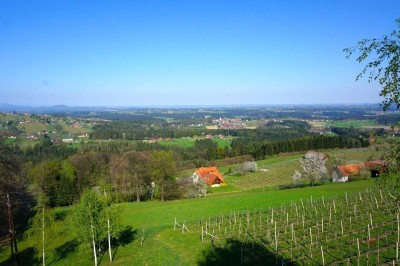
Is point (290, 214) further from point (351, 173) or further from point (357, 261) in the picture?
point (351, 173)

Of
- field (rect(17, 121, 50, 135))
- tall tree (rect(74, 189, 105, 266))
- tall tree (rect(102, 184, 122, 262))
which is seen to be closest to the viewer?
tall tree (rect(74, 189, 105, 266))

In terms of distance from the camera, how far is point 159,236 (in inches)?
1104

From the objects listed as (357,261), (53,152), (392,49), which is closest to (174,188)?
(357,261)

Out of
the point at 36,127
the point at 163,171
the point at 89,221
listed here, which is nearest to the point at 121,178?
the point at 163,171

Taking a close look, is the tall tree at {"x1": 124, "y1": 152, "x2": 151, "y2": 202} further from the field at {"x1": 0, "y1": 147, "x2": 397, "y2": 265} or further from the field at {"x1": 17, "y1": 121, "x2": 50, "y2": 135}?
the field at {"x1": 17, "y1": 121, "x2": 50, "y2": 135}

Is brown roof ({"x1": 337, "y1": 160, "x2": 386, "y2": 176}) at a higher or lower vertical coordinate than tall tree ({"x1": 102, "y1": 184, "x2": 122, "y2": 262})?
lower

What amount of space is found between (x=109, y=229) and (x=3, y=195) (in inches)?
528

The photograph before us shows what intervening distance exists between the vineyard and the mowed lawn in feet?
4.40

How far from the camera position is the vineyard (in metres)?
17.8

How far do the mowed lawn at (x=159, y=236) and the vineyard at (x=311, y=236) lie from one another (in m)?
1.34

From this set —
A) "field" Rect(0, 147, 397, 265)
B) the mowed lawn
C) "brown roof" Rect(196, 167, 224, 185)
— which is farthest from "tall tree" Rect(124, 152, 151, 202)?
"brown roof" Rect(196, 167, 224, 185)

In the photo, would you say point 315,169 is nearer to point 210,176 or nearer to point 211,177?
point 211,177

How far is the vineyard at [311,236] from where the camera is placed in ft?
58.4

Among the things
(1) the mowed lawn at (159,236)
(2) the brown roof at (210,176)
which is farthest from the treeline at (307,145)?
(1) the mowed lawn at (159,236)
